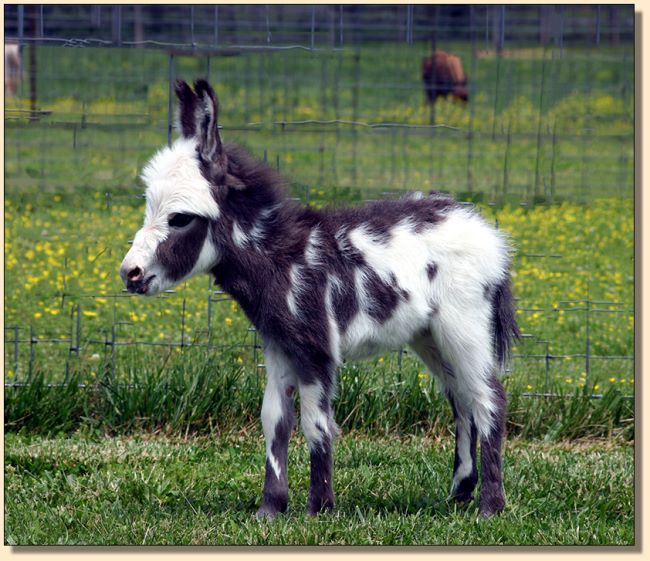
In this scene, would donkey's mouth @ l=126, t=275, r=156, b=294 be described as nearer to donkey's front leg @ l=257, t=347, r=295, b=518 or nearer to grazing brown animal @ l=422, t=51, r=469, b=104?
donkey's front leg @ l=257, t=347, r=295, b=518

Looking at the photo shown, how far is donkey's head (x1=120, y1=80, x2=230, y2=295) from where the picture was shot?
4.74 metres

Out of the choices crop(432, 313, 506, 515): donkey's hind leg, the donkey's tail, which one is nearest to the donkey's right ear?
crop(432, 313, 506, 515): donkey's hind leg

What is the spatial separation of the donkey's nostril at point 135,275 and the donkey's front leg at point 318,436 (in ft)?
2.90

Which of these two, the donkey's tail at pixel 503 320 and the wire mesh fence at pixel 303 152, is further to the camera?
the wire mesh fence at pixel 303 152

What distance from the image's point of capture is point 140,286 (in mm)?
4754

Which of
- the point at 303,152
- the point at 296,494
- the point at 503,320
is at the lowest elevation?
the point at 296,494

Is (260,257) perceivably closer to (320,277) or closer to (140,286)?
(320,277)

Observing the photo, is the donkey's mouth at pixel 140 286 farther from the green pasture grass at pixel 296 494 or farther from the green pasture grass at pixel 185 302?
the green pasture grass at pixel 185 302

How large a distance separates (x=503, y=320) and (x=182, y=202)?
1.72 meters

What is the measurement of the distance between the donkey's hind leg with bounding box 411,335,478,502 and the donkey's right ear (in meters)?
1.57

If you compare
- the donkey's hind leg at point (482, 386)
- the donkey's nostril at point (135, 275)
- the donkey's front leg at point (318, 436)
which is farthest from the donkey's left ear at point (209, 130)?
the donkey's hind leg at point (482, 386)

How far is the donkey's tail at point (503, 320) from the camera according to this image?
17.8 feet

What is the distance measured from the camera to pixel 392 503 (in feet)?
18.1

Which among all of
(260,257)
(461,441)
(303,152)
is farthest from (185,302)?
(303,152)
